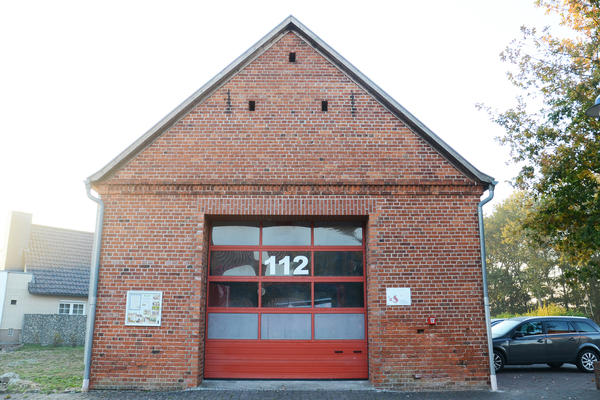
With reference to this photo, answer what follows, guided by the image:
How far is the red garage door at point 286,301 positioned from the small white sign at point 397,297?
26.4 inches

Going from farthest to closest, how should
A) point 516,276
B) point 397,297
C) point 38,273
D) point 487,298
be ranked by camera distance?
point 516,276, point 38,273, point 487,298, point 397,297

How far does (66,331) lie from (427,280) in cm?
1903

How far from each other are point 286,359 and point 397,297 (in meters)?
2.69

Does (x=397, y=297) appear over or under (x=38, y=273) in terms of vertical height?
under

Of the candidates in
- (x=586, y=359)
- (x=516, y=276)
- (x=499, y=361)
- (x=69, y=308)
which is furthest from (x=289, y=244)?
(x=516, y=276)

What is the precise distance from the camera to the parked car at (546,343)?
12727 mm

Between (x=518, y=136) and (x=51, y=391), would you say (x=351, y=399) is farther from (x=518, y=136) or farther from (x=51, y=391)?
(x=518, y=136)

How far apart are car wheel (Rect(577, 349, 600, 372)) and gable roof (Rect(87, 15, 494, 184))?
6653 mm

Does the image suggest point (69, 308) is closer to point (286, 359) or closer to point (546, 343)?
point (286, 359)

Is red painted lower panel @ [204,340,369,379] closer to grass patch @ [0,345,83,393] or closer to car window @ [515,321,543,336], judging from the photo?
grass patch @ [0,345,83,393]

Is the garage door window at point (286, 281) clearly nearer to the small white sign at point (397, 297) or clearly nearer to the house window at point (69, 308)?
the small white sign at point (397, 297)

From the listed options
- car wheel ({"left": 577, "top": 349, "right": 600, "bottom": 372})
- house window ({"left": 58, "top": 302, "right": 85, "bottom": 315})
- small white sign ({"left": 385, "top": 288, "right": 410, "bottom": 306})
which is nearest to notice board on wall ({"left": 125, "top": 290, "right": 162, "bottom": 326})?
small white sign ({"left": 385, "top": 288, "right": 410, "bottom": 306})

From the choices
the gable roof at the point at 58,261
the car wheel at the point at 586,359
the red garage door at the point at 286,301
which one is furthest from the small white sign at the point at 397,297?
the gable roof at the point at 58,261

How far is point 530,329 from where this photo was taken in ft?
43.0
